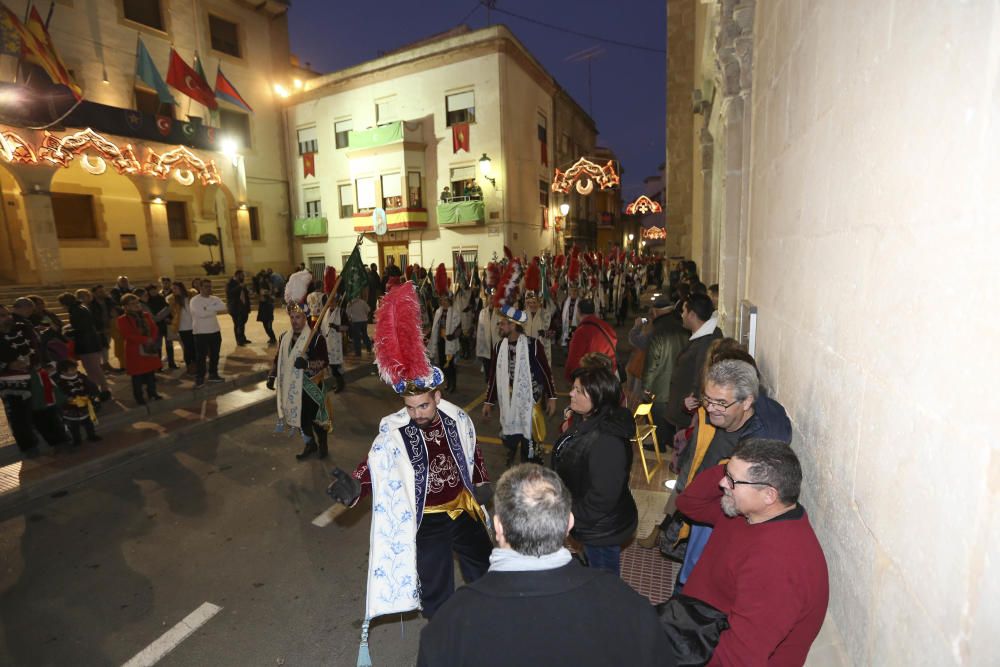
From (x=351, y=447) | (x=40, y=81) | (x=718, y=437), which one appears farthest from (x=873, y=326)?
(x=40, y=81)

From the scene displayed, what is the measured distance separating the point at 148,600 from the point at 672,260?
16.1 m

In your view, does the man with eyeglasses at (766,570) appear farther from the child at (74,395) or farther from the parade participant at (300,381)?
the child at (74,395)

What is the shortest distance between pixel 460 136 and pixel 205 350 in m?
19.2

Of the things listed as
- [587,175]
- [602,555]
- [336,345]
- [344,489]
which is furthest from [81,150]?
[602,555]

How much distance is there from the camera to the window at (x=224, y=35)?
2491cm

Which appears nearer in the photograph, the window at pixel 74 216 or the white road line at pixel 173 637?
the white road line at pixel 173 637

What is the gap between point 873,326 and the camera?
1.66 metres

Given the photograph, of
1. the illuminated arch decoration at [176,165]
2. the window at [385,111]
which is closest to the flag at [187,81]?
the illuminated arch decoration at [176,165]

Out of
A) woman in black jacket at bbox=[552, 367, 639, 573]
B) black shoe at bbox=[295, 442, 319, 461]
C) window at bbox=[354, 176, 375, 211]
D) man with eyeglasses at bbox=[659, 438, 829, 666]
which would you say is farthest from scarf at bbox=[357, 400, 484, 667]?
window at bbox=[354, 176, 375, 211]

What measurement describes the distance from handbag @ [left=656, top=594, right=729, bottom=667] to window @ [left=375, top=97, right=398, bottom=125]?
28570mm

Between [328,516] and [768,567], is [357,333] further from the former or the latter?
[768,567]

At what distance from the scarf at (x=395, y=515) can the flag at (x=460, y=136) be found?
79.4 ft

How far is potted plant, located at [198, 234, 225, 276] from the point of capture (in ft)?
76.6

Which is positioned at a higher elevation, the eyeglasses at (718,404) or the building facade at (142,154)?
the building facade at (142,154)
